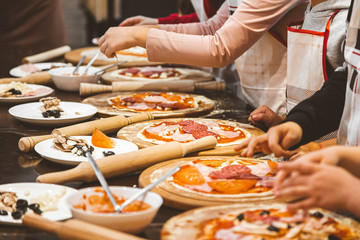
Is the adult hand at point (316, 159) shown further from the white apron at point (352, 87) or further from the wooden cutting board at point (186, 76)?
the wooden cutting board at point (186, 76)

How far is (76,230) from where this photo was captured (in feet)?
3.70

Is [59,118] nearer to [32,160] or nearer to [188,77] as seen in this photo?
[32,160]

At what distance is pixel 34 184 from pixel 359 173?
0.91 metres

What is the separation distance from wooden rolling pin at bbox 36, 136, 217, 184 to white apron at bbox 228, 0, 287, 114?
1.03 m

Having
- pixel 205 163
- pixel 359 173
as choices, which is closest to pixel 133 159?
pixel 205 163

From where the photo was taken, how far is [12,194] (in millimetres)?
1422

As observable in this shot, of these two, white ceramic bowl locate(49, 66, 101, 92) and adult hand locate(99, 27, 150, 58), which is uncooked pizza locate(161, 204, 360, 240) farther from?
white ceramic bowl locate(49, 66, 101, 92)

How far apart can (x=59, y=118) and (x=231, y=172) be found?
3.34ft

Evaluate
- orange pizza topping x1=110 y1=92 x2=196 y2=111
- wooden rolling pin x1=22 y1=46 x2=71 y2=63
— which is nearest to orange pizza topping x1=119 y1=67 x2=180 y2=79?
orange pizza topping x1=110 y1=92 x2=196 y2=111

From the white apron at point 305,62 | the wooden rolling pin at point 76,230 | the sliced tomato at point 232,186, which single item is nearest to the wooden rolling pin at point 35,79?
the white apron at point 305,62

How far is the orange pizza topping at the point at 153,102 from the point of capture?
262 cm

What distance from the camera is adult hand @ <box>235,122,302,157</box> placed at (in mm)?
1519

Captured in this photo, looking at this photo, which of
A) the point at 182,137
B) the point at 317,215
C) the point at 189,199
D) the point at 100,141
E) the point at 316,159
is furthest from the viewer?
the point at 182,137

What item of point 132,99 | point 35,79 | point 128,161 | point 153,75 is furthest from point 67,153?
point 153,75
